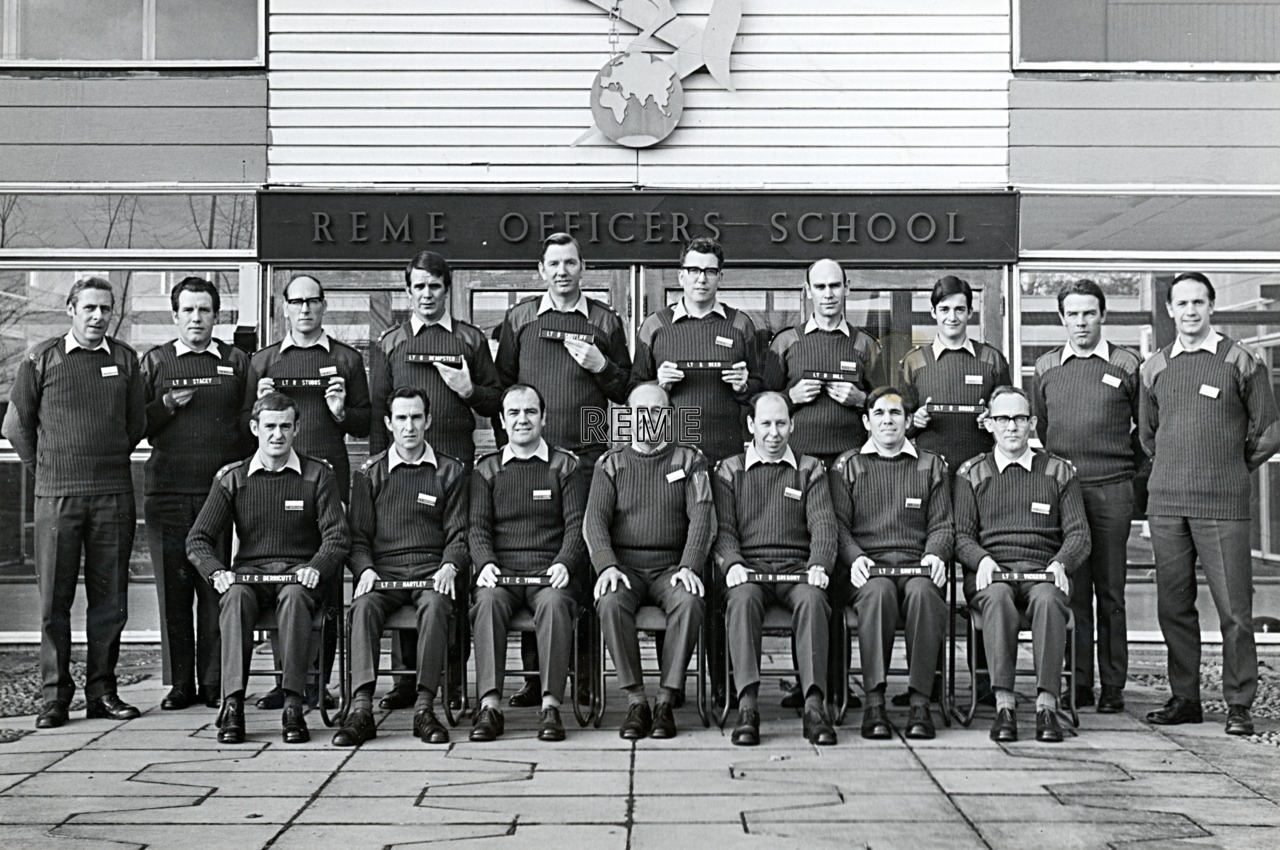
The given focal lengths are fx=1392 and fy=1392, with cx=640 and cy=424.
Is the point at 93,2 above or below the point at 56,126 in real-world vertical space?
above

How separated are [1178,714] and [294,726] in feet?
11.5

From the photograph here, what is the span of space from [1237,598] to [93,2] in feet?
21.5

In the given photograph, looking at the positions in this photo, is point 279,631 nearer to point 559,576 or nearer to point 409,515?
point 409,515

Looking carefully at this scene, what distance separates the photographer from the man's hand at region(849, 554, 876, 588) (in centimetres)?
552

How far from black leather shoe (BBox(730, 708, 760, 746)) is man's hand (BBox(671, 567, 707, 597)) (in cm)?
49

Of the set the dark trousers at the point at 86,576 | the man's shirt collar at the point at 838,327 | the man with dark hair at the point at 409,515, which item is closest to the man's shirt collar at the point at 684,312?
the man's shirt collar at the point at 838,327

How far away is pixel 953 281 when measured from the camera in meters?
6.10

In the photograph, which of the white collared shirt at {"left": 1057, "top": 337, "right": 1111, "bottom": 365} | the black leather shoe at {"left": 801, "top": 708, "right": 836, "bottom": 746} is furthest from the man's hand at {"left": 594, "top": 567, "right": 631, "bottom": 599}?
the white collared shirt at {"left": 1057, "top": 337, "right": 1111, "bottom": 365}

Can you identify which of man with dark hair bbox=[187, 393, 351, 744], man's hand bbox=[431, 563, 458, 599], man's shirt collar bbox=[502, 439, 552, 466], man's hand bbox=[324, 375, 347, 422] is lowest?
man's hand bbox=[431, 563, 458, 599]

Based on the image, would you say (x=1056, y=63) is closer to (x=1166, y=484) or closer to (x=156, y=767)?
(x=1166, y=484)

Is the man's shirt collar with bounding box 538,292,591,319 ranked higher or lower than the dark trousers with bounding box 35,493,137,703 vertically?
higher

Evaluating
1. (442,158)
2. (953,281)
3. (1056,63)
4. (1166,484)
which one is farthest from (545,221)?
(1166,484)

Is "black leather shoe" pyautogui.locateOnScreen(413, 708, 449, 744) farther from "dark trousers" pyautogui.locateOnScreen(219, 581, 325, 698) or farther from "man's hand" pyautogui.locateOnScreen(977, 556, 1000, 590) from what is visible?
"man's hand" pyautogui.locateOnScreen(977, 556, 1000, 590)

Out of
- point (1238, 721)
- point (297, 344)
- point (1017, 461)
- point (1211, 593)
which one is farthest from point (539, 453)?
point (1238, 721)
